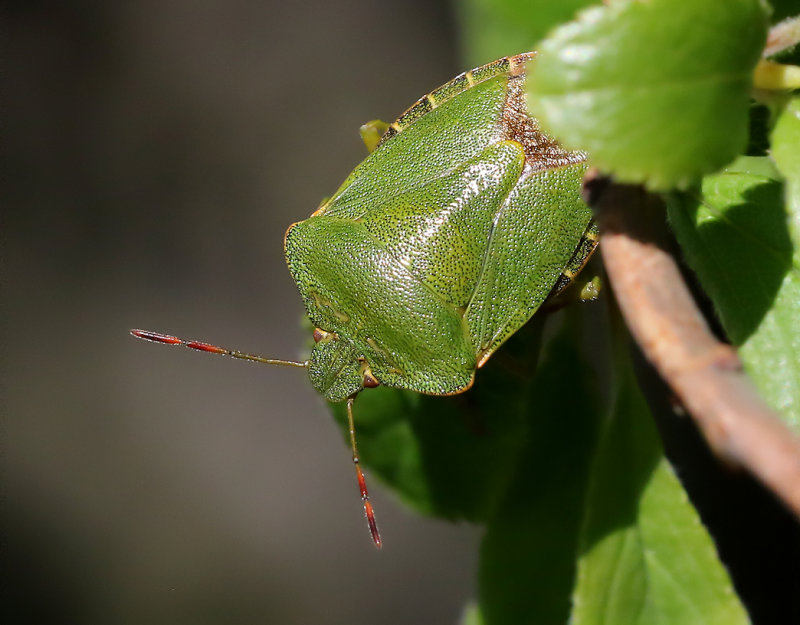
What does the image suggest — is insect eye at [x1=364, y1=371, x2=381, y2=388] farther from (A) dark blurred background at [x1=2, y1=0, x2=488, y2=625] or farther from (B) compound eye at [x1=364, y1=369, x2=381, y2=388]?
(A) dark blurred background at [x1=2, y1=0, x2=488, y2=625]

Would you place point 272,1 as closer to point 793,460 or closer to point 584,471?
point 584,471

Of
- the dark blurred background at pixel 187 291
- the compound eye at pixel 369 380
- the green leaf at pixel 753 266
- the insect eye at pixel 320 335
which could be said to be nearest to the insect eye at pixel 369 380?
the compound eye at pixel 369 380

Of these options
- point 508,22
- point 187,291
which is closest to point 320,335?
point 508,22

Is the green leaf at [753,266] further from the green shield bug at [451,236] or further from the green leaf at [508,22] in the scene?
the green leaf at [508,22]

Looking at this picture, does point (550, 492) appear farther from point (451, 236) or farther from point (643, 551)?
point (451, 236)

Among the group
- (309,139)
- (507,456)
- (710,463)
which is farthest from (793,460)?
(309,139)

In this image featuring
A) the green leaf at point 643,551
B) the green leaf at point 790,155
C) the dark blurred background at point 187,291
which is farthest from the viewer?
the dark blurred background at point 187,291
